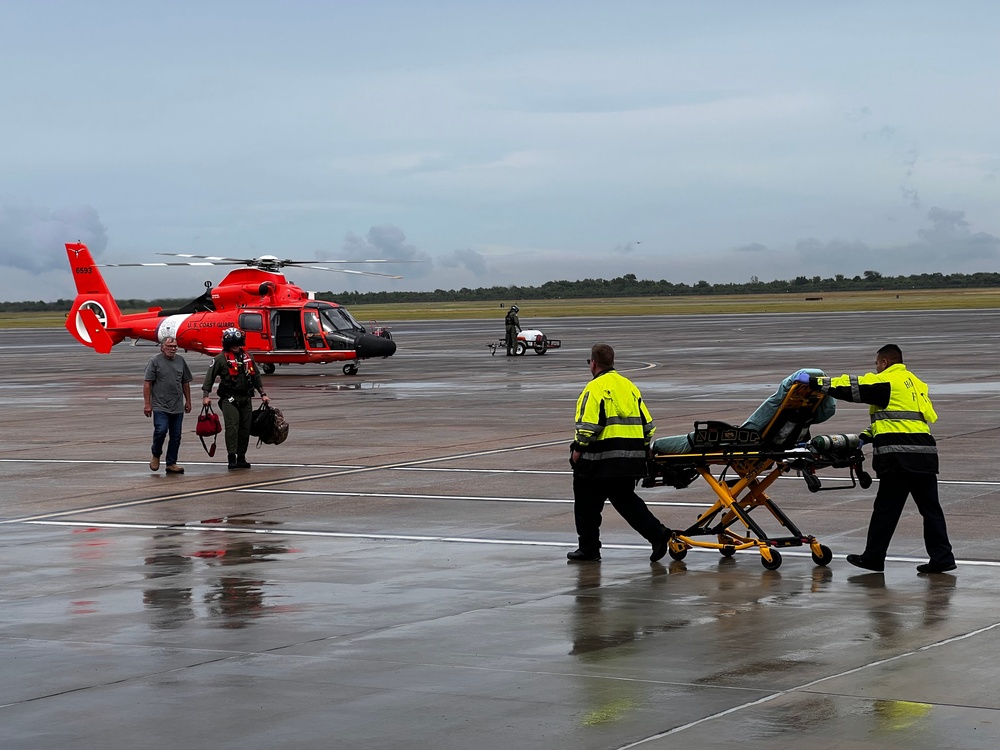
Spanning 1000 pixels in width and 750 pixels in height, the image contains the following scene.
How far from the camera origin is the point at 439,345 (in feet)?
211

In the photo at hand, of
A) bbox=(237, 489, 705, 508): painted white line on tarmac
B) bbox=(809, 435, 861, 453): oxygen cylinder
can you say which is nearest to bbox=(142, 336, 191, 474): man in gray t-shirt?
bbox=(237, 489, 705, 508): painted white line on tarmac

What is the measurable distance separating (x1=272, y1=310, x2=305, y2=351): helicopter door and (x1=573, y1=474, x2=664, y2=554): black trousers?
32.0 meters

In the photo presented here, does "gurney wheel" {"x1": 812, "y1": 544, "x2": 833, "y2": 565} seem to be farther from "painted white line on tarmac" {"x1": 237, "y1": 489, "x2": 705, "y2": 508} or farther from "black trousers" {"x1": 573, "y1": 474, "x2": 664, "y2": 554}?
"painted white line on tarmac" {"x1": 237, "y1": 489, "x2": 705, "y2": 508}

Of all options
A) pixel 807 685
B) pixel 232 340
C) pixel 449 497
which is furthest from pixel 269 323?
pixel 807 685

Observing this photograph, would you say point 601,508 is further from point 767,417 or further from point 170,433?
point 170,433

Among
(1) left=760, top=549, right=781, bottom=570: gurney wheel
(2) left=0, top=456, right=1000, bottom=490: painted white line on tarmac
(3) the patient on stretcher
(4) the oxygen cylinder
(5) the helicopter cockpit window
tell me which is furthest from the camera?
(5) the helicopter cockpit window

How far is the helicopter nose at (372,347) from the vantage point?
1684 inches

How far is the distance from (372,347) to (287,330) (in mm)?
2924

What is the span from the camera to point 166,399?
19.5 meters

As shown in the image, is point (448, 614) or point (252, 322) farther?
point (252, 322)

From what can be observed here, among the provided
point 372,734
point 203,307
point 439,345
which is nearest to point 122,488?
point 372,734

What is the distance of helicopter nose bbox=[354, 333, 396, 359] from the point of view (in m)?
42.8

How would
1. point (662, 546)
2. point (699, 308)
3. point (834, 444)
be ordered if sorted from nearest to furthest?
point (834, 444)
point (662, 546)
point (699, 308)

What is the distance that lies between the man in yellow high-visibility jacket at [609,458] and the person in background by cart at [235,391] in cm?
837
